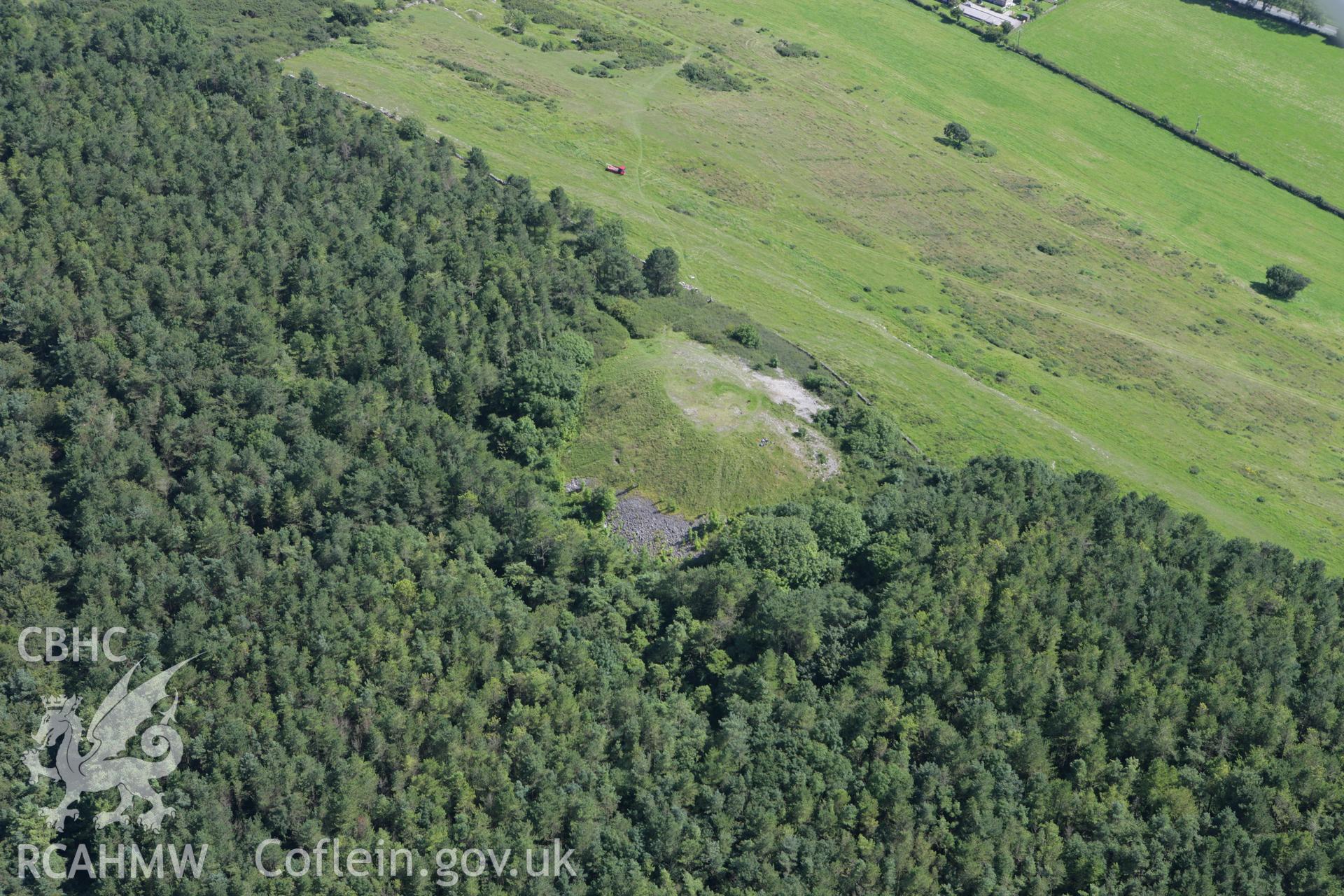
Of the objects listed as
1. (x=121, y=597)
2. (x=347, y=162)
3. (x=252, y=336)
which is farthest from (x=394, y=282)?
(x=121, y=597)

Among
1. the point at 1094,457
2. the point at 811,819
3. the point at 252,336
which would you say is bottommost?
the point at 811,819

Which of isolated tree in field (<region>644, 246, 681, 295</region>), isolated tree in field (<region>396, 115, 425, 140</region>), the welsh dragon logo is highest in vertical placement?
isolated tree in field (<region>396, 115, 425, 140</region>)

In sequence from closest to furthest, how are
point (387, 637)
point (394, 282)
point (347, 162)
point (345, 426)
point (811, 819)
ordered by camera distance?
point (811, 819), point (387, 637), point (345, 426), point (394, 282), point (347, 162)

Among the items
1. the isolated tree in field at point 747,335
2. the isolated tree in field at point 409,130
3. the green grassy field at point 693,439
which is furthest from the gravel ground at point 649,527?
the isolated tree in field at point 409,130

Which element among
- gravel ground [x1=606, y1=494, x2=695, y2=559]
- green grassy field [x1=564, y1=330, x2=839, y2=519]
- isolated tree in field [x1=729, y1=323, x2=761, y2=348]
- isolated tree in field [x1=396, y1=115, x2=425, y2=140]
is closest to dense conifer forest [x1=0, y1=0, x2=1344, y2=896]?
gravel ground [x1=606, y1=494, x2=695, y2=559]

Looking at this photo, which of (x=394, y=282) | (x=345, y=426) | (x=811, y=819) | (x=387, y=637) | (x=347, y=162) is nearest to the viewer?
(x=811, y=819)

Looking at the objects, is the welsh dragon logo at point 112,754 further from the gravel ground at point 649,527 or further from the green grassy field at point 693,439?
the green grassy field at point 693,439

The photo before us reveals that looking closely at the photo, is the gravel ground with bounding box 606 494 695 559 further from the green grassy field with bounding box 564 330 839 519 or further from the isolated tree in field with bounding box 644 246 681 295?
the isolated tree in field with bounding box 644 246 681 295

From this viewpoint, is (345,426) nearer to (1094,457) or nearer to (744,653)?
(744,653)
